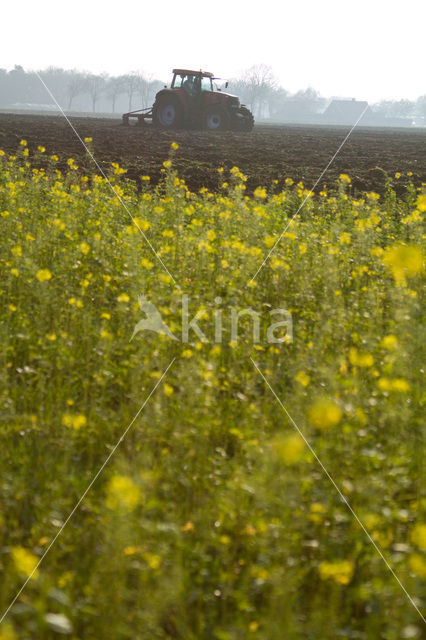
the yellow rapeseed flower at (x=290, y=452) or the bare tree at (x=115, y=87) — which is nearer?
the yellow rapeseed flower at (x=290, y=452)

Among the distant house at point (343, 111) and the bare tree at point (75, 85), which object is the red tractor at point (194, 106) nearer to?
the distant house at point (343, 111)

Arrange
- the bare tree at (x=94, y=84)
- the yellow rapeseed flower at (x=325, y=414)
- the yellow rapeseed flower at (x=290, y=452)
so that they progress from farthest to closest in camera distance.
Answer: the bare tree at (x=94, y=84) < the yellow rapeseed flower at (x=325, y=414) < the yellow rapeseed flower at (x=290, y=452)

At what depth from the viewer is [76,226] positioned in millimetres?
5426

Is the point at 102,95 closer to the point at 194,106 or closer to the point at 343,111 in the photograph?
the point at 343,111

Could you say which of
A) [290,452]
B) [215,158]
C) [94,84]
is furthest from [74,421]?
[94,84]

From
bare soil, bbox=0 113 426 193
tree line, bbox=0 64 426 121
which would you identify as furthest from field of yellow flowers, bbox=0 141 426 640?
tree line, bbox=0 64 426 121

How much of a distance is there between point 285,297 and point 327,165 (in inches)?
394

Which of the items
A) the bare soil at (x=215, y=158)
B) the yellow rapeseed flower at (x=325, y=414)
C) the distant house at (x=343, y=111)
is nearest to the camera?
the yellow rapeseed flower at (x=325, y=414)

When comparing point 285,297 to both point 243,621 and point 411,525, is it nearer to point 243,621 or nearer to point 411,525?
point 411,525

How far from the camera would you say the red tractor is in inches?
816

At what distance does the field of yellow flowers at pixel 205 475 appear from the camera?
6.20ft

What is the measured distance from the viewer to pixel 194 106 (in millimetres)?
21219

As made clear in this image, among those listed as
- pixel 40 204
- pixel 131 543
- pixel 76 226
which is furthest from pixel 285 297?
pixel 40 204

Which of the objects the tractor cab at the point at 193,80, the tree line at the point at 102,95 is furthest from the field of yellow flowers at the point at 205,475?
the tree line at the point at 102,95
